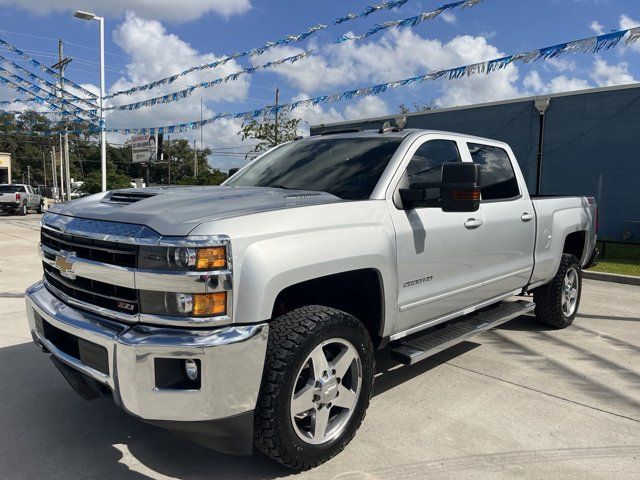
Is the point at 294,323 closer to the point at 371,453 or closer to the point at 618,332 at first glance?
the point at 371,453

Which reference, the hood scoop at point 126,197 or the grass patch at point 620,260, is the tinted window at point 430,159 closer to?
the hood scoop at point 126,197

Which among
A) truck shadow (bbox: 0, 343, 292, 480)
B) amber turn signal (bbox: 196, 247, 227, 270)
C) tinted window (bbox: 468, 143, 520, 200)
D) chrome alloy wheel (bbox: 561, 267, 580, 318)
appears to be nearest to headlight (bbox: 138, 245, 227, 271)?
amber turn signal (bbox: 196, 247, 227, 270)

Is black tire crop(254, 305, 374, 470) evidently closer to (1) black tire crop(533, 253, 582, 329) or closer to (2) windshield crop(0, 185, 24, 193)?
(1) black tire crop(533, 253, 582, 329)

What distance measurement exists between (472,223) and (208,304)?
229cm

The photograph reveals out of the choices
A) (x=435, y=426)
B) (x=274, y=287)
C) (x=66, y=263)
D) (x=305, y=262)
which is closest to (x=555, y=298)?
(x=435, y=426)

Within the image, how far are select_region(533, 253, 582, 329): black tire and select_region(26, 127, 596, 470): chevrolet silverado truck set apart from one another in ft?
5.41

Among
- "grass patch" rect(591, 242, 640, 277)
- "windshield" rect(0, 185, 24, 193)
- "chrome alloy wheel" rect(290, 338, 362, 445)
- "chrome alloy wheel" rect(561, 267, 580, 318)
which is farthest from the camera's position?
"windshield" rect(0, 185, 24, 193)

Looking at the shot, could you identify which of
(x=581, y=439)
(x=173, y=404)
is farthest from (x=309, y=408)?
(x=581, y=439)

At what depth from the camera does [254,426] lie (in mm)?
2547

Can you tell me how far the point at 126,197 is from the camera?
314 cm

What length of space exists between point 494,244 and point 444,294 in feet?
2.64

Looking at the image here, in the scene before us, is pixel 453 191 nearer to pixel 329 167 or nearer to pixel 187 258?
pixel 329 167

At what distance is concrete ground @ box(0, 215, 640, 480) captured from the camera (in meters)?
2.83

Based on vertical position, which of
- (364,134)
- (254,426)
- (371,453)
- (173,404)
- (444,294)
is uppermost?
(364,134)
